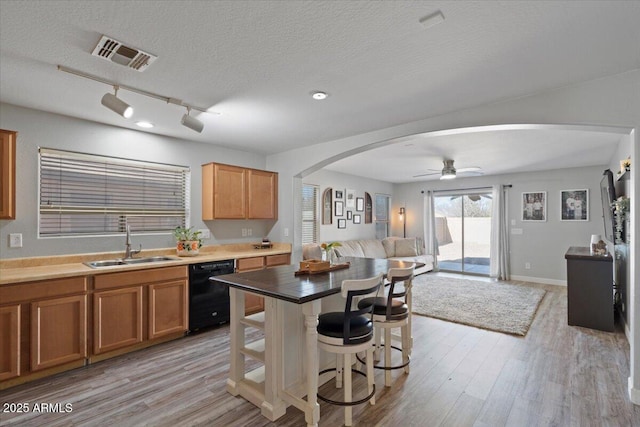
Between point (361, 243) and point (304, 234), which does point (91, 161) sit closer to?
point (304, 234)

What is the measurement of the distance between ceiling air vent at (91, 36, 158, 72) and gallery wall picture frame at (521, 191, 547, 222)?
290 inches

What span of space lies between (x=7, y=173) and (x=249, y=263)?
2.52 meters

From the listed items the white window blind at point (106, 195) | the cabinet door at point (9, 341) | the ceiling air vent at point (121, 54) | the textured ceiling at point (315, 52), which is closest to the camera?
the textured ceiling at point (315, 52)

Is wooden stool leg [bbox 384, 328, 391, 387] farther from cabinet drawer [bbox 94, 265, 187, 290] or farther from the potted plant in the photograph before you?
the potted plant

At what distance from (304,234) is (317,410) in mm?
4333

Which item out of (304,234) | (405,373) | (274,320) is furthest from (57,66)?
(304,234)

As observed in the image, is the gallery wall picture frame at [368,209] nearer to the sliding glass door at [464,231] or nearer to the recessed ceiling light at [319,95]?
the sliding glass door at [464,231]

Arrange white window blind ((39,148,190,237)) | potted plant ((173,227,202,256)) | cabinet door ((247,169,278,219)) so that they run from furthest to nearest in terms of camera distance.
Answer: cabinet door ((247,169,278,219)), potted plant ((173,227,202,256)), white window blind ((39,148,190,237))

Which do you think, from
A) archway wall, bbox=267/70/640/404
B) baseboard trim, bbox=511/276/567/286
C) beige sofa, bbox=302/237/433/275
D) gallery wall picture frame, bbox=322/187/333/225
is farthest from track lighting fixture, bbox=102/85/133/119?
baseboard trim, bbox=511/276/567/286

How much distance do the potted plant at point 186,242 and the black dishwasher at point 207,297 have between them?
1.33 feet

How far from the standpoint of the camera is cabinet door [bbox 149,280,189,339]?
3.23 metres

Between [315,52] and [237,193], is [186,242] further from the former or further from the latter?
[315,52]

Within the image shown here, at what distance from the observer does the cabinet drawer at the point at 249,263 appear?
401 centimetres

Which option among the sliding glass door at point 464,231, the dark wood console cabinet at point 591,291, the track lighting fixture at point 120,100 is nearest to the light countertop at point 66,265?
the track lighting fixture at point 120,100
